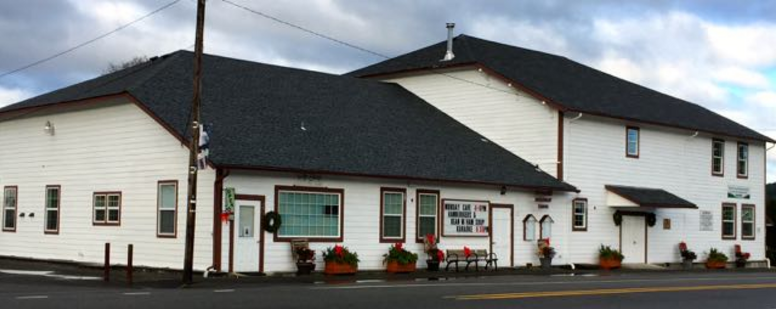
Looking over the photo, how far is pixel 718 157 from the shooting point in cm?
4216

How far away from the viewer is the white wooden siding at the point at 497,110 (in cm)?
3518

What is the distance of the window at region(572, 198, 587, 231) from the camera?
116 feet

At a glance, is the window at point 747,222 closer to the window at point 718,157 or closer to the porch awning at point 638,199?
the window at point 718,157

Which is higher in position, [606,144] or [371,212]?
[606,144]

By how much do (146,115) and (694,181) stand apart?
2256 centimetres

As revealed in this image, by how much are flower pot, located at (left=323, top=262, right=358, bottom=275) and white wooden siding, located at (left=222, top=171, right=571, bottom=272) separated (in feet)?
1.58

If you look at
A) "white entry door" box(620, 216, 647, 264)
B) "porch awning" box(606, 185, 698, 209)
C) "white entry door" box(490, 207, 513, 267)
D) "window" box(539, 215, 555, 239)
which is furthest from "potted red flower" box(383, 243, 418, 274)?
"white entry door" box(620, 216, 647, 264)

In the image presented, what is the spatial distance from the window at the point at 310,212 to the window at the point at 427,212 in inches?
125

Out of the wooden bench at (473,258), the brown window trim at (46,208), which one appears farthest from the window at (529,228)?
the brown window trim at (46,208)

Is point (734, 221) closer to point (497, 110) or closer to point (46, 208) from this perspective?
point (497, 110)

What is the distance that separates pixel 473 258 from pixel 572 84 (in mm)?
10472

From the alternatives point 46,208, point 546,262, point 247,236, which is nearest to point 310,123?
point 247,236

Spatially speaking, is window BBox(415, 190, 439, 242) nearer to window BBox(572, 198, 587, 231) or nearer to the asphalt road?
the asphalt road

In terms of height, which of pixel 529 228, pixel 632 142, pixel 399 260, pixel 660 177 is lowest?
pixel 399 260
